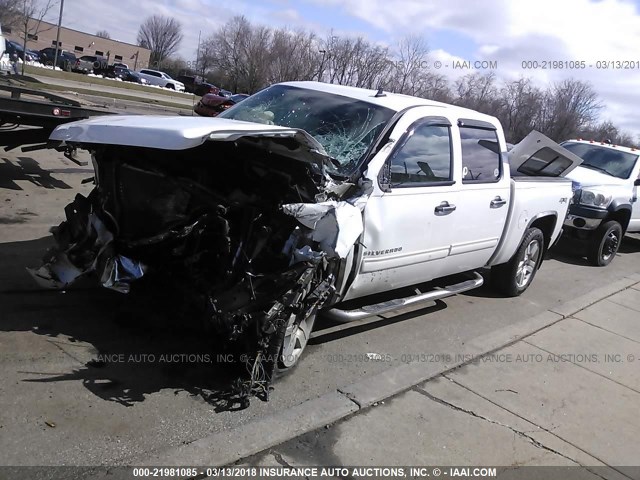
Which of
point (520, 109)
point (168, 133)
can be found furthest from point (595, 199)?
point (520, 109)

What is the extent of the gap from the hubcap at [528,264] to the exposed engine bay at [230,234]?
3.55 metres

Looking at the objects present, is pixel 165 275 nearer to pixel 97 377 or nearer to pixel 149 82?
pixel 97 377

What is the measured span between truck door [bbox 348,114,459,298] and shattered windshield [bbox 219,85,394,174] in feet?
0.76

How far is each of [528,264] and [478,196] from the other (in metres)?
2.10

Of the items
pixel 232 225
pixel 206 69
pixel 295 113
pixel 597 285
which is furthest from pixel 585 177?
pixel 206 69

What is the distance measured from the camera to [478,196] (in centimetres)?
539

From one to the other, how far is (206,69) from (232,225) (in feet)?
266

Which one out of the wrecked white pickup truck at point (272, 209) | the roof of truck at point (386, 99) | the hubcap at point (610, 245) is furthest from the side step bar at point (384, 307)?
the hubcap at point (610, 245)

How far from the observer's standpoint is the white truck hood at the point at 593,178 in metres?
9.67

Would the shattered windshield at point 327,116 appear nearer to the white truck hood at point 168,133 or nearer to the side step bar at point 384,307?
the white truck hood at point 168,133

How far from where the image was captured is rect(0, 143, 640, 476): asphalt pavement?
10.4ft

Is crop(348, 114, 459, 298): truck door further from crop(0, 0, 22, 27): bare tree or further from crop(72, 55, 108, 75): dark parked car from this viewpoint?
crop(72, 55, 108, 75): dark parked car

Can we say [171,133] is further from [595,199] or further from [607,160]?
[607,160]

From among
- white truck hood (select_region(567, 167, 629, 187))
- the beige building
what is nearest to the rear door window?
white truck hood (select_region(567, 167, 629, 187))
